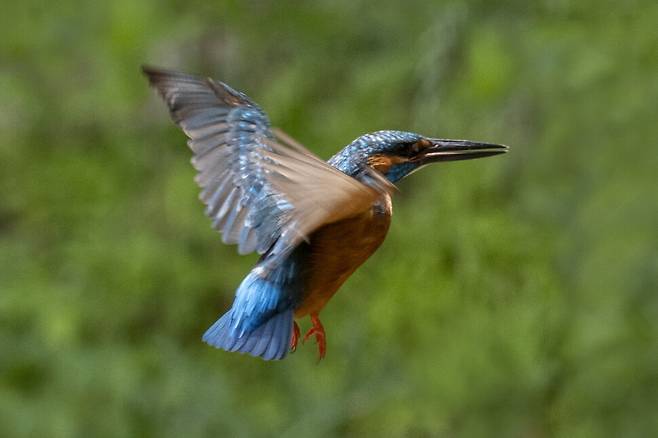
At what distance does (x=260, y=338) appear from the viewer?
5.57 ft

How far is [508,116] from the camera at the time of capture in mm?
4105

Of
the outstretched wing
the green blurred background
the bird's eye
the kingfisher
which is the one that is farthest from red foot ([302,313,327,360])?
the green blurred background

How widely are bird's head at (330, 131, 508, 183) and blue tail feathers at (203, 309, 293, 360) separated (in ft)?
0.71

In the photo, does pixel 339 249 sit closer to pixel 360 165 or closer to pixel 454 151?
pixel 360 165

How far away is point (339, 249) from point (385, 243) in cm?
240

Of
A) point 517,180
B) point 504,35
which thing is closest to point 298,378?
point 517,180

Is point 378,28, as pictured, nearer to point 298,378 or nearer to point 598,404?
point 298,378

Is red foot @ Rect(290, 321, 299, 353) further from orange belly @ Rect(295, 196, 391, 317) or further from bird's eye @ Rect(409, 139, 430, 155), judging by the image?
bird's eye @ Rect(409, 139, 430, 155)

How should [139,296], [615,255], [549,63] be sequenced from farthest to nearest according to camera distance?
1. [139,296]
2. [549,63]
3. [615,255]

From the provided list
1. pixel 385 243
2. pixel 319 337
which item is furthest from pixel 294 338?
pixel 385 243

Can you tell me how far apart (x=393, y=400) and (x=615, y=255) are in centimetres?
85

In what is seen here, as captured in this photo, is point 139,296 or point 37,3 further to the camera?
point 37,3

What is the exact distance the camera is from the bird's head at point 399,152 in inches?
70.2

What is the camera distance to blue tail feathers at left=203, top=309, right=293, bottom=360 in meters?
1.66
